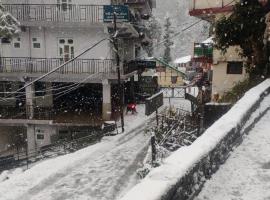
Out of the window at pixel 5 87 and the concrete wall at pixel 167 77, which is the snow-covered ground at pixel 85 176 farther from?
the concrete wall at pixel 167 77

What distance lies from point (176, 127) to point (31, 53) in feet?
43.7

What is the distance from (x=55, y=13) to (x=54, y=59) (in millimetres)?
2867

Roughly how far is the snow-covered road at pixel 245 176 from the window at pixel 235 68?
14161 mm

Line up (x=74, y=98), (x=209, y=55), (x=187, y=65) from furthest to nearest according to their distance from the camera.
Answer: (x=187, y=65), (x=74, y=98), (x=209, y=55)

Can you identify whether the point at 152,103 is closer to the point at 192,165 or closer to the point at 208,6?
the point at 208,6

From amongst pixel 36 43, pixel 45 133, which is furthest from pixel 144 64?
pixel 45 133

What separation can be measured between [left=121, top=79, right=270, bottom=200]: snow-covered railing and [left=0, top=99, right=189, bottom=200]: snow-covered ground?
17.2ft

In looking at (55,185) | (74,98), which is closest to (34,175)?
(55,185)

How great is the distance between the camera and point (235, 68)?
79.7 ft

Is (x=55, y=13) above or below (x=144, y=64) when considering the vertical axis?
above

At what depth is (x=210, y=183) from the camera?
7379 millimetres

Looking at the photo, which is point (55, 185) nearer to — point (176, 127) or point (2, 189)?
point (2, 189)

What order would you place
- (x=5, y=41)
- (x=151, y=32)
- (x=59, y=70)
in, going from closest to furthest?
(x=59, y=70)
(x=5, y=41)
(x=151, y=32)

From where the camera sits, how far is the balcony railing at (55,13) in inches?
1017
